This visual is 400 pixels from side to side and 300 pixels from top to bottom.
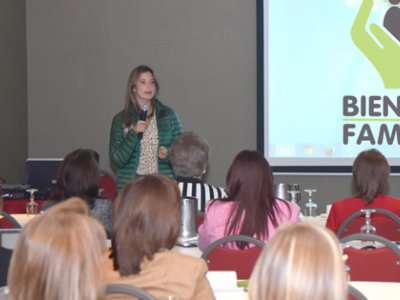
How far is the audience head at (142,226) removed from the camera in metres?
2.44

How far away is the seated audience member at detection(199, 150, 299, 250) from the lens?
11.9ft

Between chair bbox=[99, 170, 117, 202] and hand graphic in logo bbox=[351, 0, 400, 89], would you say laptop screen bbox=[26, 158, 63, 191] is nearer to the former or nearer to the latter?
chair bbox=[99, 170, 117, 202]

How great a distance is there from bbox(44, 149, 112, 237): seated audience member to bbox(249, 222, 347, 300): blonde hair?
2.71m

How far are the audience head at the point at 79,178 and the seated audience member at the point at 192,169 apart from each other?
0.49m

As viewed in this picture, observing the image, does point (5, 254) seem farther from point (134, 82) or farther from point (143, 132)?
point (134, 82)

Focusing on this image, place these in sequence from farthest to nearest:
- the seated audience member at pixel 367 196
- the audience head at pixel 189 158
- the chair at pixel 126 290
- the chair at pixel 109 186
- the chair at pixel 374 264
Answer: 1. the chair at pixel 109 186
2. the audience head at pixel 189 158
3. the seated audience member at pixel 367 196
4. the chair at pixel 374 264
5. the chair at pixel 126 290

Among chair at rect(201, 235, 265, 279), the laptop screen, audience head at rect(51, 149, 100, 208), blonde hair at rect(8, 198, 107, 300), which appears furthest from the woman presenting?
blonde hair at rect(8, 198, 107, 300)

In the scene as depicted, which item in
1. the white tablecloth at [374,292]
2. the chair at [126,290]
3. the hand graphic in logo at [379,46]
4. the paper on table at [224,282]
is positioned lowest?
the white tablecloth at [374,292]

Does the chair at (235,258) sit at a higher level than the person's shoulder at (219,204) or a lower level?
lower

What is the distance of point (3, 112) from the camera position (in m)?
6.80

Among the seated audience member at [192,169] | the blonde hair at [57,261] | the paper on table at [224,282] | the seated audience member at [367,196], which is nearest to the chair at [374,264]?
the paper on table at [224,282]

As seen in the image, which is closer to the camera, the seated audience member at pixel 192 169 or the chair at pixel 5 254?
the chair at pixel 5 254

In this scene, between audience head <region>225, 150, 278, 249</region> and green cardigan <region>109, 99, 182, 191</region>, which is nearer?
audience head <region>225, 150, 278, 249</region>

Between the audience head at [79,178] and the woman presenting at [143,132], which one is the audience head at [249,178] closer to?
the audience head at [79,178]
